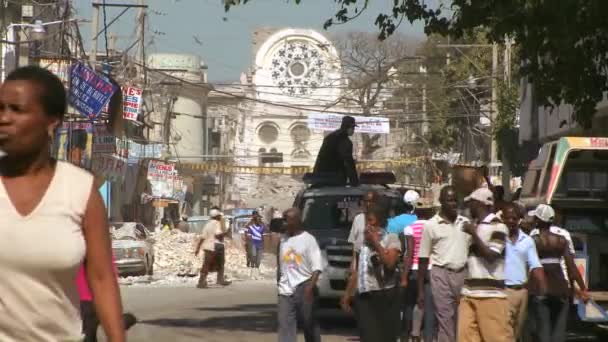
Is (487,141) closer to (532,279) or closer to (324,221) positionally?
(324,221)

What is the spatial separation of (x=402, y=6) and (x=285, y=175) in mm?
90240

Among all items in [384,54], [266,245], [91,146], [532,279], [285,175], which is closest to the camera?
[532,279]

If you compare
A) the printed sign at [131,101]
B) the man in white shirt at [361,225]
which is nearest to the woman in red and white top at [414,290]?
the man in white shirt at [361,225]

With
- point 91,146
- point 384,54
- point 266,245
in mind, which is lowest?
point 266,245

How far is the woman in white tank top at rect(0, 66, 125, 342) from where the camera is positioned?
14.0ft

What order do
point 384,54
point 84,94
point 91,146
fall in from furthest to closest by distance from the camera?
point 384,54 < point 91,146 < point 84,94

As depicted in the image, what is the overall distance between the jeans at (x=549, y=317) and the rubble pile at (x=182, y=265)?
1904 cm

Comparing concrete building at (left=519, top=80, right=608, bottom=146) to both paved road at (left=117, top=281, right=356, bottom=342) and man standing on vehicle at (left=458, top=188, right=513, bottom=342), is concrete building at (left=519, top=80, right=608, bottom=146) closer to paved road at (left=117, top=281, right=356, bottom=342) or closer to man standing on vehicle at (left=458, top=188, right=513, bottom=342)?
paved road at (left=117, top=281, right=356, bottom=342)

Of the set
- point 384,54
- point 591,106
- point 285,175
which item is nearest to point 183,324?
point 591,106

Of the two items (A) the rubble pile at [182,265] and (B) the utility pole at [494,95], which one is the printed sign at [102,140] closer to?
(A) the rubble pile at [182,265]

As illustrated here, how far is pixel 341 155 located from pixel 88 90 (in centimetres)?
1775

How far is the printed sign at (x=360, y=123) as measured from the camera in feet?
238

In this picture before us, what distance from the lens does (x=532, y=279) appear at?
13.3m

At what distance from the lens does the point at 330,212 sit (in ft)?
65.0
